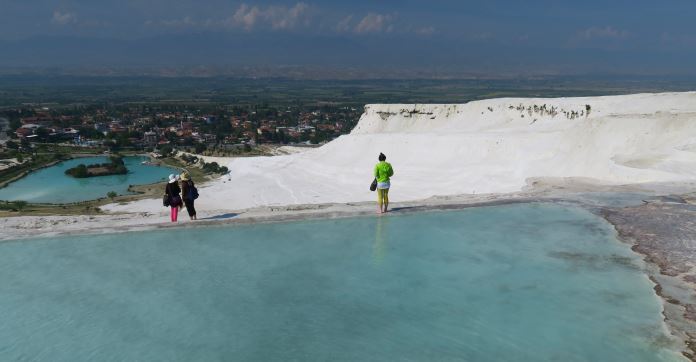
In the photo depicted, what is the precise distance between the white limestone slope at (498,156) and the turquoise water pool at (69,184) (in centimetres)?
886

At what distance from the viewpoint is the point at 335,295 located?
6.32 metres

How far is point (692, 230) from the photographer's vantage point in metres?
8.24

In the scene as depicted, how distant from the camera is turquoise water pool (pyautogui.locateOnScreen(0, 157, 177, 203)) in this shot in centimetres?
3591

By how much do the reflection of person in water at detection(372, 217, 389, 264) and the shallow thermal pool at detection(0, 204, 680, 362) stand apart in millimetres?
25

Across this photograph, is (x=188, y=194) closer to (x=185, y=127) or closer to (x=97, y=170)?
(x=97, y=170)

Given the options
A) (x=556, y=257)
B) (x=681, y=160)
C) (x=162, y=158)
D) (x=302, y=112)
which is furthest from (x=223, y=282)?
(x=302, y=112)

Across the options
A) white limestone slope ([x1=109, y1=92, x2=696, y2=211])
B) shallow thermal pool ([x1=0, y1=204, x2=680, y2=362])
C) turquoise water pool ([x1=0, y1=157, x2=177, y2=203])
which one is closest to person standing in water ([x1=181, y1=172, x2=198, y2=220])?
shallow thermal pool ([x1=0, y1=204, x2=680, y2=362])

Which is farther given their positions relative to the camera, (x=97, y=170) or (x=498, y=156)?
(x=97, y=170)

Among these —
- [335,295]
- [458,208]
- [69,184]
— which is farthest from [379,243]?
[69,184]

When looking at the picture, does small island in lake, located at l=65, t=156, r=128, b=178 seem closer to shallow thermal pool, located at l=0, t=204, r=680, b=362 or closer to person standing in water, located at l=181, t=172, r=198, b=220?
person standing in water, located at l=181, t=172, r=198, b=220

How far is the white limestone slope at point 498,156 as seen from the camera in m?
16.6

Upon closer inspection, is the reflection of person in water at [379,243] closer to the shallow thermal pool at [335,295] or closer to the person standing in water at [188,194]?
the shallow thermal pool at [335,295]

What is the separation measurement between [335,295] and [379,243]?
2034 mm

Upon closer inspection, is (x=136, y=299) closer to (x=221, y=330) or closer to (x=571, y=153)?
(x=221, y=330)
